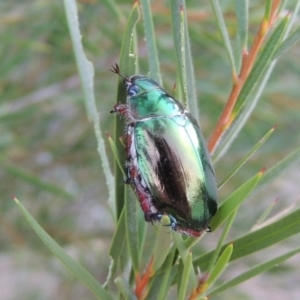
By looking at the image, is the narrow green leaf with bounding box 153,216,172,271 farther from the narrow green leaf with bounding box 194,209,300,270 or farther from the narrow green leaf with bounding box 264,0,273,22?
the narrow green leaf with bounding box 264,0,273,22

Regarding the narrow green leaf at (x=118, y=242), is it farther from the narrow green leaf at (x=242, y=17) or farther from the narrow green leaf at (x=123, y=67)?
the narrow green leaf at (x=242, y=17)

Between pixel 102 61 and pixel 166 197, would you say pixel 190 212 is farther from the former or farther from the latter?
pixel 102 61

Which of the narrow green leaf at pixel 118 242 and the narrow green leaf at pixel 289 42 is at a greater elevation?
the narrow green leaf at pixel 289 42

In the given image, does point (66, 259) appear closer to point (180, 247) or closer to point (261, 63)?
point (180, 247)

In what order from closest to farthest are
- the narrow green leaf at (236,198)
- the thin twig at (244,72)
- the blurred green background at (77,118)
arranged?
the narrow green leaf at (236,198) → the thin twig at (244,72) → the blurred green background at (77,118)

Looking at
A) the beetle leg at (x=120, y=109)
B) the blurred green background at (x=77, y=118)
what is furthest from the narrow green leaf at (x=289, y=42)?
the blurred green background at (x=77, y=118)

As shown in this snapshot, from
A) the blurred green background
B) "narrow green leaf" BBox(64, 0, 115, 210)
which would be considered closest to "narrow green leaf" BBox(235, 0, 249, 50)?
"narrow green leaf" BBox(64, 0, 115, 210)

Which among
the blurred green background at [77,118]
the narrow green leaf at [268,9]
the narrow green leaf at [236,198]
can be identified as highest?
the narrow green leaf at [268,9]
